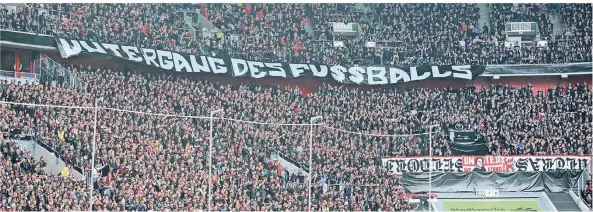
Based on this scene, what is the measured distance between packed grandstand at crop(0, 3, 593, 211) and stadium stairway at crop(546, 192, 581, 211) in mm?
440

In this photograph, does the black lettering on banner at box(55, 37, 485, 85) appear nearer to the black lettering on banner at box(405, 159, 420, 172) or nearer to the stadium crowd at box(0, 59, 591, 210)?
the stadium crowd at box(0, 59, 591, 210)

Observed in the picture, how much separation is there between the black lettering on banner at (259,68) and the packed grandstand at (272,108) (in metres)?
0.35

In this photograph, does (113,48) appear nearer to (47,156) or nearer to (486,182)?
(47,156)

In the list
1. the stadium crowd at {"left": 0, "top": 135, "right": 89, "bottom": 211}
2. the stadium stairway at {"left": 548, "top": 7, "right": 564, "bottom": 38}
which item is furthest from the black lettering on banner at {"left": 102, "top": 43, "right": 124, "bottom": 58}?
the stadium stairway at {"left": 548, "top": 7, "right": 564, "bottom": 38}

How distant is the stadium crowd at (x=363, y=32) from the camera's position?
149 feet

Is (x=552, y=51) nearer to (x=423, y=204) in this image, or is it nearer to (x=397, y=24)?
(x=397, y=24)

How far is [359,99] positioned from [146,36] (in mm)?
9749

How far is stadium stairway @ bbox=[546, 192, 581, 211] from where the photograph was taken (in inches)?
1583

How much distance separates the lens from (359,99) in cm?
4553

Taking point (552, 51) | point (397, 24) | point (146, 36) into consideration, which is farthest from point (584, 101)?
point (146, 36)

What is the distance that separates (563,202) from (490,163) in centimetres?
338

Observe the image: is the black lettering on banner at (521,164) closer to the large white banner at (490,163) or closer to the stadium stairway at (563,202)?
the large white banner at (490,163)

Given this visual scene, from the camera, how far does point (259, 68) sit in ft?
151

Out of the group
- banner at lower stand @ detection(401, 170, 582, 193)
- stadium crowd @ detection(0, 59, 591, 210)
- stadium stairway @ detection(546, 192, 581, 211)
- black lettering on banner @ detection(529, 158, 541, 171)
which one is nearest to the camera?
stadium crowd @ detection(0, 59, 591, 210)
